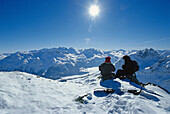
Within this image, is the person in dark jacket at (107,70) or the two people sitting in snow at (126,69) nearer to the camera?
the two people sitting in snow at (126,69)

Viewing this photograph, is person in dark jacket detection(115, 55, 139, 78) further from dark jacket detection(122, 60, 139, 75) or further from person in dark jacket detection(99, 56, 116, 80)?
person in dark jacket detection(99, 56, 116, 80)

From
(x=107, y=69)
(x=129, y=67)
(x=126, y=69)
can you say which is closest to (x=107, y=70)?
(x=107, y=69)

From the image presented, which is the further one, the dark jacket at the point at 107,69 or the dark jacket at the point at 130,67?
the dark jacket at the point at 107,69

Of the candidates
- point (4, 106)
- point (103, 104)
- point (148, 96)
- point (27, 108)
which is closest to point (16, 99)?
point (4, 106)

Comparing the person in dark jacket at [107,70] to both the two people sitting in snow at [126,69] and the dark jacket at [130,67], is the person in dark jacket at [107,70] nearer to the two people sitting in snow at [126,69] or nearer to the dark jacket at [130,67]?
the two people sitting in snow at [126,69]

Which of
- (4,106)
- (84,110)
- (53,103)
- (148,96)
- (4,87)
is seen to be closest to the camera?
(4,106)

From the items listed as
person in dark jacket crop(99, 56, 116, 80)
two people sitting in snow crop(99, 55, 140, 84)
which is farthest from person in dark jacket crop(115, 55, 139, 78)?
person in dark jacket crop(99, 56, 116, 80)

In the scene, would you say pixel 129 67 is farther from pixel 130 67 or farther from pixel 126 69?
pixel 126 69

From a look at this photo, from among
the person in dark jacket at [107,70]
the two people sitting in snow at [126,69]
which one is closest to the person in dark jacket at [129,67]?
the two people sitting in snow at [126,69]

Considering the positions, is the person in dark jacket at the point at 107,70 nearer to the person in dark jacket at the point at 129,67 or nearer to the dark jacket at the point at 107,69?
the dark jacket at the point at 107,69

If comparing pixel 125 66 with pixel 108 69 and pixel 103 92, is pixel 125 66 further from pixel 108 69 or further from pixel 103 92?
pixel 103 92

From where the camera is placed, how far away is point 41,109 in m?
4.57

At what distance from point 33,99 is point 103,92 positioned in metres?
4.72

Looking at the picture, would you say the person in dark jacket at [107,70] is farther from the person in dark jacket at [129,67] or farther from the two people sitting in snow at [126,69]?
the person in dark jacket at [129,67]
